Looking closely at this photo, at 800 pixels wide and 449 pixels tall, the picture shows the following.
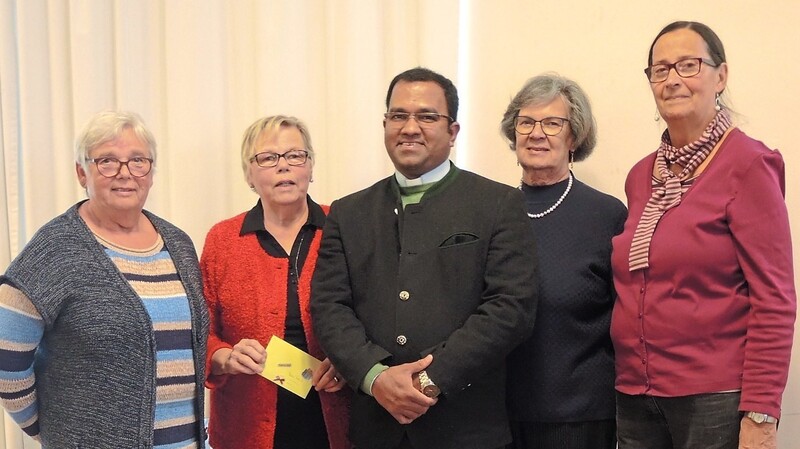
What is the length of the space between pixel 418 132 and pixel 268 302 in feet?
2.09

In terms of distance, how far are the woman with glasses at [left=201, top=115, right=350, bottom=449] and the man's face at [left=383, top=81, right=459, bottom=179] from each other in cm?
39

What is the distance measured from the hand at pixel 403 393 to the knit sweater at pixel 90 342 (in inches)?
21.8

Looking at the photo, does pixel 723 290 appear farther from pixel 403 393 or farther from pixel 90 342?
pixel 90 342

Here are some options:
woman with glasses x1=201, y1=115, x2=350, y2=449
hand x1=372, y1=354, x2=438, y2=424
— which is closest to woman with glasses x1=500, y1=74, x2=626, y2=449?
hand x1=372, y1=354, x2=438, y2=424

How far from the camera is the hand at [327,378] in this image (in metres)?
1.78

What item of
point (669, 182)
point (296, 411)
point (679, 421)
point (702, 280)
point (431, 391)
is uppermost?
point (669, 182)

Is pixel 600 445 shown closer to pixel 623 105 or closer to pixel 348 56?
pixel 623 105

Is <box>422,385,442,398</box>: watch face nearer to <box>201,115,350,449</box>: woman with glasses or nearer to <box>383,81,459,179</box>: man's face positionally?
<box>201,115,350,449</box>: woman with glasses

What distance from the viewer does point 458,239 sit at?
162 centimetres

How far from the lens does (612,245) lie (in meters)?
1.84

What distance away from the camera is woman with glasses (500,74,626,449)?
1.80m

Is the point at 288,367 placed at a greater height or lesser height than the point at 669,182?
lesser

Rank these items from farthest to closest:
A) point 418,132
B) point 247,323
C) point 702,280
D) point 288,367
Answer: point 247,323 → point 288,367 → point 418,132 → point 702,280

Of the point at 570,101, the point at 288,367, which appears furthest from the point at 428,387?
the point at 570,101
